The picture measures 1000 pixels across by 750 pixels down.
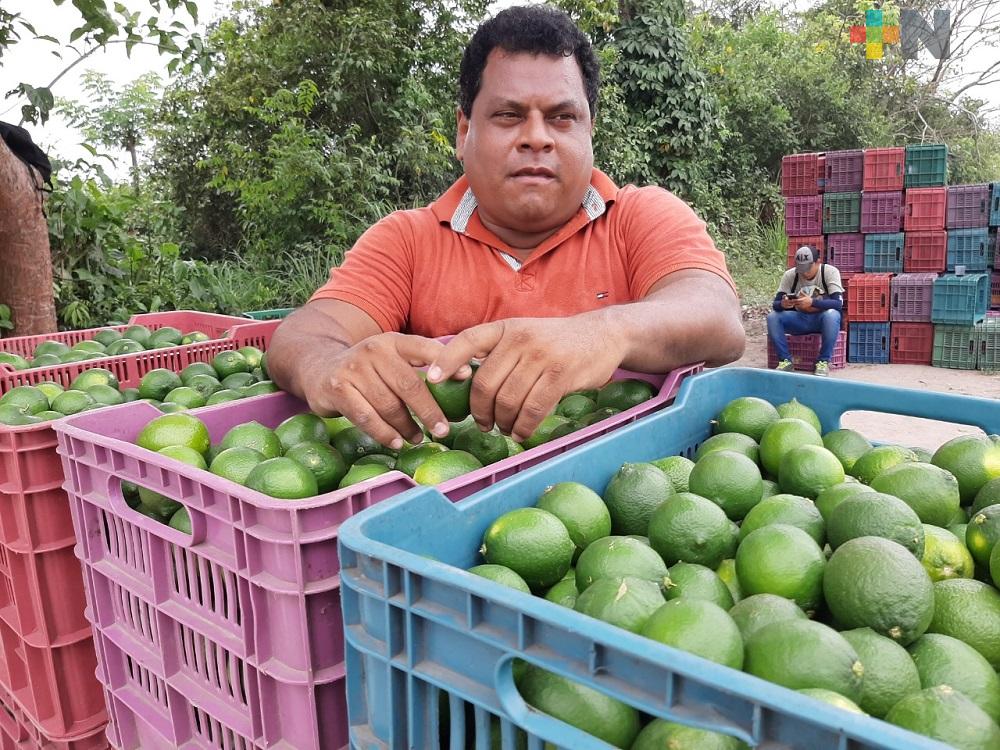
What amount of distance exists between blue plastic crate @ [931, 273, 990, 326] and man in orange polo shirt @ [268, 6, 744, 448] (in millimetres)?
7816

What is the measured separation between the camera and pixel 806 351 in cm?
933

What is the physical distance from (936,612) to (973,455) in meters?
0.58

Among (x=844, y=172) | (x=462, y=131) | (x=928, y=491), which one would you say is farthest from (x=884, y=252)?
(x=928, y=491)

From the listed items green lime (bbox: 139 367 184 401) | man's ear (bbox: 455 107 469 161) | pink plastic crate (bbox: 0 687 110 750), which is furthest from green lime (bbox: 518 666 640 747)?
man's ear (bbox: 455 107 469 161)

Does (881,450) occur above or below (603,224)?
below

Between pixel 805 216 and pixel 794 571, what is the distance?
992 cm

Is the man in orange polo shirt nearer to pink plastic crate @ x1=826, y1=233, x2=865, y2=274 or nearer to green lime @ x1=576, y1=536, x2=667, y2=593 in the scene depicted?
green lime @ x1=576, y1=536, x2=667, y2=593

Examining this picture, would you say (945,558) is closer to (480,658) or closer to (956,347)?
(480,658)

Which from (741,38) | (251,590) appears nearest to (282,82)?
(251,590)

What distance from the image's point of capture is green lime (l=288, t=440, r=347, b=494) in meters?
1.68

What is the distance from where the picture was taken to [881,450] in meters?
1.79

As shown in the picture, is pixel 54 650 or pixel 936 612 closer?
pixel 936 612

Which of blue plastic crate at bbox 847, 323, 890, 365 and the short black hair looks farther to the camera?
blue plastic crate at bbox 847, 323, 890, 365

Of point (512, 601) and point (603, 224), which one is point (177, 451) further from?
point (603, 224)
